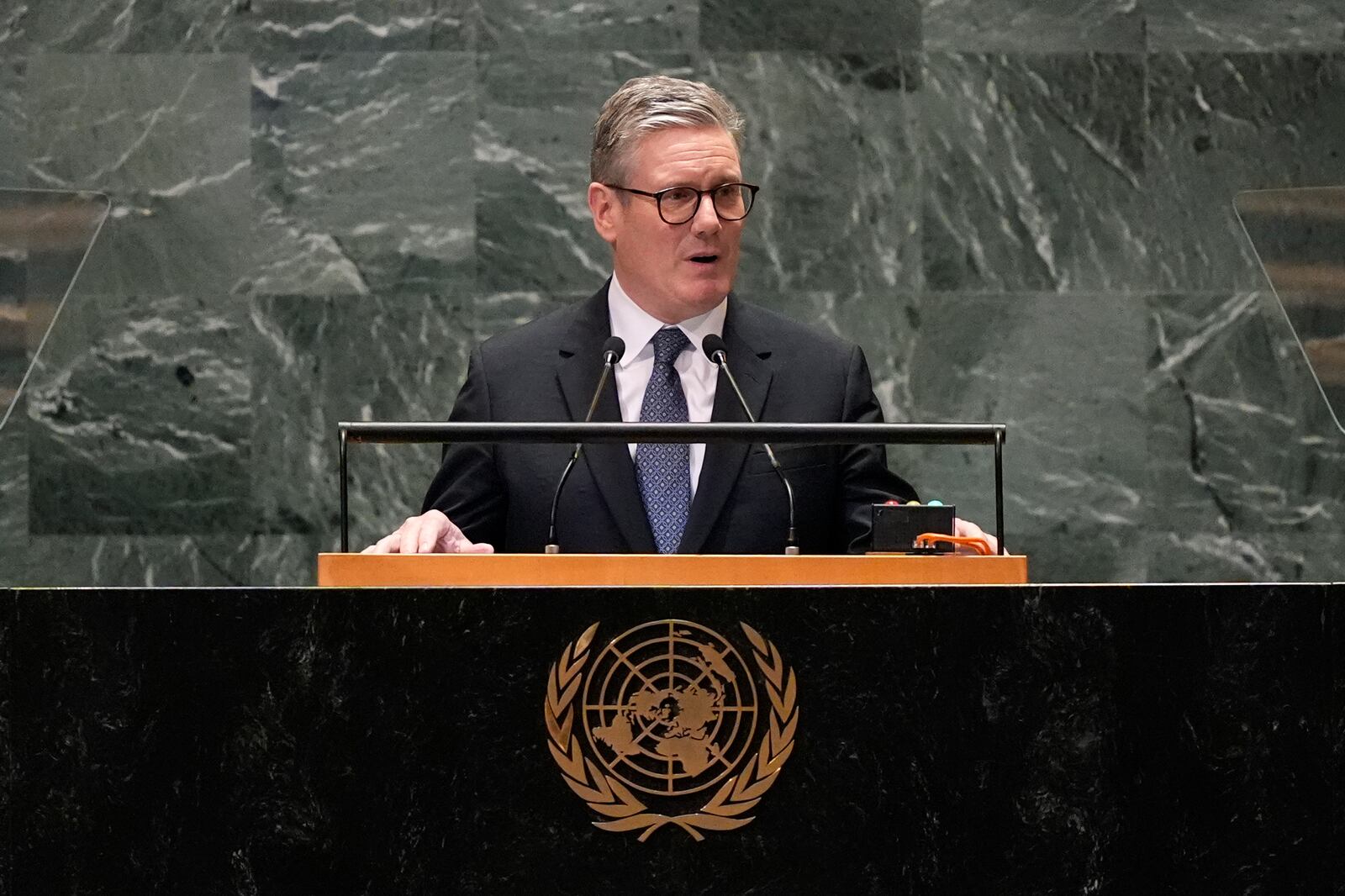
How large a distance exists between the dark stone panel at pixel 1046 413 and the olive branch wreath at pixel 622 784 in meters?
3.03

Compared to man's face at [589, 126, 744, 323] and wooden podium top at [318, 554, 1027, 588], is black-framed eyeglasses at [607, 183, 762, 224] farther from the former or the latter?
wooden podium top at [318, 554, 1027, 588]

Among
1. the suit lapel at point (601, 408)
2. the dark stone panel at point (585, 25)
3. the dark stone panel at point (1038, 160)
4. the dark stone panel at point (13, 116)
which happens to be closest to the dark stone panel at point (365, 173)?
the dark stone panel at point (585, 25)

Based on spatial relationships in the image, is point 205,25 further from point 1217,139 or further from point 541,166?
point 1217,139

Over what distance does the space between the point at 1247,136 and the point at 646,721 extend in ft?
12.3

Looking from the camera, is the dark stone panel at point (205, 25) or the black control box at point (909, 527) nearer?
the black control box at point (909, 527)

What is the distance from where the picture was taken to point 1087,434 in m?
4.94

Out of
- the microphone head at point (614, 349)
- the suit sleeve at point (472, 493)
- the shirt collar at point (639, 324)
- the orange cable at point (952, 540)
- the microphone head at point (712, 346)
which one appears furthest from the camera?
the shirt collar at point (639, 324)

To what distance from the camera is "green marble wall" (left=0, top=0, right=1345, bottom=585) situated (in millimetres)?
4906

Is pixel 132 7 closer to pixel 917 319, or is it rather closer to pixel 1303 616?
pixel 917 319

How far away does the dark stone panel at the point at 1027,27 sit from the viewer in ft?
16.3

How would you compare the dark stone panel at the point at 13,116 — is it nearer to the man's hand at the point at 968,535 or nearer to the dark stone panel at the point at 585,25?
the dark stone panel at the point at 585,25

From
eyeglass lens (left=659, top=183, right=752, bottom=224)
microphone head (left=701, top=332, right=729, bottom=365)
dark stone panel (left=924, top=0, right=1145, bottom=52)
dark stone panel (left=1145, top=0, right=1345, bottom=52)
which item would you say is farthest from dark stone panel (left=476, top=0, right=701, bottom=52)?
microphone head (left=701, top=332, right=729, bottom=365)

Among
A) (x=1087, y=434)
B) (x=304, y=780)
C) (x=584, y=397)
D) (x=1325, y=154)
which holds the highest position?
(x=1325, y=154)

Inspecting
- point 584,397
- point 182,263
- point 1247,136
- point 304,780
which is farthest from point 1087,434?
point 304,780
